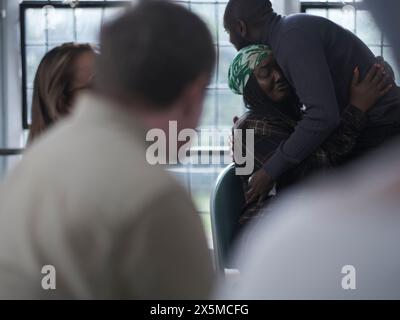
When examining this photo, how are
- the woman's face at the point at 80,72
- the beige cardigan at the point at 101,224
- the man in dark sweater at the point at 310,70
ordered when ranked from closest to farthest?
the beige cardigan at the point at 101,224 → the woman's face at the point at 80,72 → the man in dark sweater at the point at 310,70

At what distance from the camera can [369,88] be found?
148cm

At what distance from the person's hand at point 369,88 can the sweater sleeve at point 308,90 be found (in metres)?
0.06

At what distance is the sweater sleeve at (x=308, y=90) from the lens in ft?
4.62

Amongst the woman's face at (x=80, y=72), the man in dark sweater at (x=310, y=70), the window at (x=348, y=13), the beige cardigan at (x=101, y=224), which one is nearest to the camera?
the beige cardigan at (x=101, y=224)

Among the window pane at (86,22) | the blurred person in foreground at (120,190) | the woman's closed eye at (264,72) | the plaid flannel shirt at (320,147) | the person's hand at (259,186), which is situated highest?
the blurred person in foreground at (120,190)

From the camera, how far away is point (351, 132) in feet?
4.80

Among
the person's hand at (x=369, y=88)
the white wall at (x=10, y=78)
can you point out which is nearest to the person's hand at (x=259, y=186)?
the person's hand at (x=369, y=88)

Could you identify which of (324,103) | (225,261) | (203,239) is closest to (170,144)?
(203,239)

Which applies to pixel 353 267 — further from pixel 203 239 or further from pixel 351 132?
Answer: pixel 351 132

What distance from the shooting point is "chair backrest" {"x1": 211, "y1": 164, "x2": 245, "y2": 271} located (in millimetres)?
1594

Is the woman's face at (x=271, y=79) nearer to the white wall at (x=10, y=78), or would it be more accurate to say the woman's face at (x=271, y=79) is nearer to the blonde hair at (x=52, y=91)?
the blonde hair at (x=52, y=91)

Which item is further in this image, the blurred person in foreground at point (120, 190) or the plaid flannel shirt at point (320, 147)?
the plaid flannel shirt at point (320, 147)

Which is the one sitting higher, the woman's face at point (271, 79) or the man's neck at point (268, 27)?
the man's neck at point (268, 27)

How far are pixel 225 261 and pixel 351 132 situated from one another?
41 centimetres
